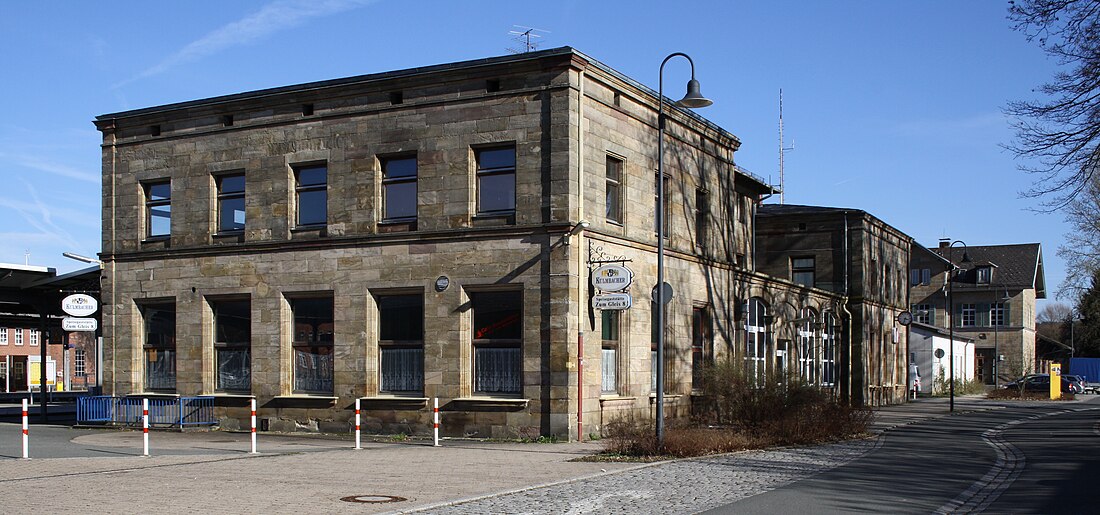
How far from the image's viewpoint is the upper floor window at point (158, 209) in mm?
28266

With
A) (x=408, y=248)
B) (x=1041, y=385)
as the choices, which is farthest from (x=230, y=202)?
(x=1041, y=385)

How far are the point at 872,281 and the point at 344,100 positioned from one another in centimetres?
2939

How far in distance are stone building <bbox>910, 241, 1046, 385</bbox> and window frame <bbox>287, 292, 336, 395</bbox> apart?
66.8 m

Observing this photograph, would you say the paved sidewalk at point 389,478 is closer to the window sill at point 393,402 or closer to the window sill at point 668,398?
the window sill at point 393,402

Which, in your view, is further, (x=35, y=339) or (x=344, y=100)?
(x=35, y=339)

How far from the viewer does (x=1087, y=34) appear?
1992cm

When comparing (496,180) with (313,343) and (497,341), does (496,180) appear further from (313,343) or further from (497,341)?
(313,343)

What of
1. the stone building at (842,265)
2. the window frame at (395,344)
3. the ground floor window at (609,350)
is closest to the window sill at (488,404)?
the window frame at (395,344)

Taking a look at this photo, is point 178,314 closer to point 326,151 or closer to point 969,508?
point 326,151

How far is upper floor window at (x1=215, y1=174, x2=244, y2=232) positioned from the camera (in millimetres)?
27219

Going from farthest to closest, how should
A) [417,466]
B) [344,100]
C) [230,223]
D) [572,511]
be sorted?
[230,223], [344,100], [417,466], [572,511]

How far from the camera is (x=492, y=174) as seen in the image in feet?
79.4

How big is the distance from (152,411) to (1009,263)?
270 feet

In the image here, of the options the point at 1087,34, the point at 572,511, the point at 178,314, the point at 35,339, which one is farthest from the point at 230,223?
the point at 35,339
